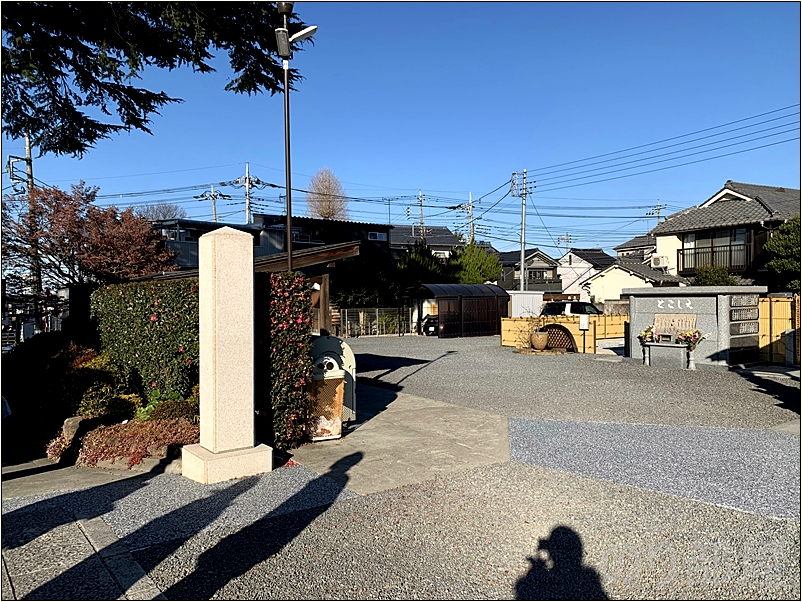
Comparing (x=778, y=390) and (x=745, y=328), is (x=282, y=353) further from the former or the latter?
(x=745, y=328)

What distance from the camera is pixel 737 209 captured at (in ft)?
106

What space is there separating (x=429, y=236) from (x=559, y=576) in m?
61.7

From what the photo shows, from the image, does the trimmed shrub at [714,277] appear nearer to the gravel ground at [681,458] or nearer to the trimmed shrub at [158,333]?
the gravel ground at [681,458]

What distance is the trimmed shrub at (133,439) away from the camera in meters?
6.57

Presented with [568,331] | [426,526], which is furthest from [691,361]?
[426,526]

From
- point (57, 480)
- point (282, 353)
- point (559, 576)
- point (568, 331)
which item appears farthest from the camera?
point (568, 331)

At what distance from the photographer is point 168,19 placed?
8977 millimetres

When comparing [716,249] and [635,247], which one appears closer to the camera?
[716,249]

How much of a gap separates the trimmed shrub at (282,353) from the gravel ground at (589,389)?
3.85 m

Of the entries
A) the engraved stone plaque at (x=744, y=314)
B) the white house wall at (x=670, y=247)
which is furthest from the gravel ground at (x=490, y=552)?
the white house wall at (x=670, y=247)

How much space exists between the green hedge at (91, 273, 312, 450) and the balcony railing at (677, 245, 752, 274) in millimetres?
29475

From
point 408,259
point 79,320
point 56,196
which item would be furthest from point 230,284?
point 408,259

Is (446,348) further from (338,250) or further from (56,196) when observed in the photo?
(56,196)

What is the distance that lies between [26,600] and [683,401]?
10046 mm
